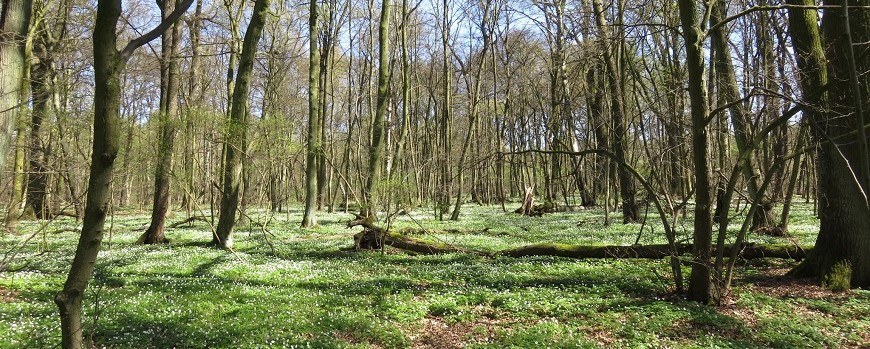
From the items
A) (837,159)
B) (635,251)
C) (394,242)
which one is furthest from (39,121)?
(837,159)

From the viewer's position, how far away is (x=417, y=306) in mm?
7609

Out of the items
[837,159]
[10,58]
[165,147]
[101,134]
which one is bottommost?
[101,134]

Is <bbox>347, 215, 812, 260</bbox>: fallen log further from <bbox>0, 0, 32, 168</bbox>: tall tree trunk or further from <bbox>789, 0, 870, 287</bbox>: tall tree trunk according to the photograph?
<bbox>0, 0, 32, 168</bbox>: tall tree trunk

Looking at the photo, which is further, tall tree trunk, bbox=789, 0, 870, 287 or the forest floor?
tall tree trunk, bbox=789, 0, 870, 287

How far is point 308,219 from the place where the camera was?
68.8 feet

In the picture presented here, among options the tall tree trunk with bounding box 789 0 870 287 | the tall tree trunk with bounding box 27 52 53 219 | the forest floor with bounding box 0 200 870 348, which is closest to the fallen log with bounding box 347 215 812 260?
the forest floor with bounding box 0 200 870 348

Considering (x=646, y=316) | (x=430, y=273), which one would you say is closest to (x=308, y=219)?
(x=430, y=273)

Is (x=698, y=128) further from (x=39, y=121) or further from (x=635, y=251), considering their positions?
(x=39, y=121)

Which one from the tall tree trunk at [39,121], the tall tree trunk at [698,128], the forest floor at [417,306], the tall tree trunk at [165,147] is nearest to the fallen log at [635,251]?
the forest floor at [417,306]

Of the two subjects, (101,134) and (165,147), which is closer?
(101,134)

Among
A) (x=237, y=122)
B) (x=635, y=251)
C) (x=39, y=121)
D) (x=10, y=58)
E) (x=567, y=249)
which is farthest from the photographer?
(x=39, y=121)

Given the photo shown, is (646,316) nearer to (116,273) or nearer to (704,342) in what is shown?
(704,342)

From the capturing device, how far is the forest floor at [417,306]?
6.06 meters

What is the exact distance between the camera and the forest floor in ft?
19.9
